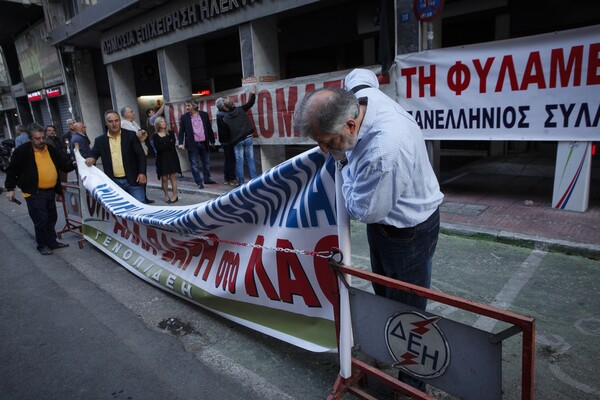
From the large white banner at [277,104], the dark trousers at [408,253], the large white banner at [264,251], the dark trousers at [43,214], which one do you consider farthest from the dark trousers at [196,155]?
the dark trousers at [408,253]

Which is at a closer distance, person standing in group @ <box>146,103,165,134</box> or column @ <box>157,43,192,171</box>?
person standing in group @ <box>146,103,165,134</box>

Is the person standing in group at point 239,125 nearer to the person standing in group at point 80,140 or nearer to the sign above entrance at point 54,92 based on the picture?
the person standing in group at point 80,140

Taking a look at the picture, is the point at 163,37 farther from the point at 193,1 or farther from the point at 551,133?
the point at 551,133

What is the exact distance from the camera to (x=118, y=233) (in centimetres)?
516

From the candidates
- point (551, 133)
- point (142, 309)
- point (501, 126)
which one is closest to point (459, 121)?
point (501, 126)

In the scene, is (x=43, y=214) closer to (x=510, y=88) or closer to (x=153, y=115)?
(x=153, y=115)

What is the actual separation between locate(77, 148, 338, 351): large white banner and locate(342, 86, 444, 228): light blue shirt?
414mm

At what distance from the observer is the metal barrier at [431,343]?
167 centimetres

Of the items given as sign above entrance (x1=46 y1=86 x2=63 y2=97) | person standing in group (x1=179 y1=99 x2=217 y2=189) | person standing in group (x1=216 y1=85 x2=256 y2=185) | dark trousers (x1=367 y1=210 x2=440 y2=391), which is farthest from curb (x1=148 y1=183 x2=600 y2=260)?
sign above entrance (x1=46 y1=86 x2=63 y2=97)

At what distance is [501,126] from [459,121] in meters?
0.61

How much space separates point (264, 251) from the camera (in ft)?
9.78

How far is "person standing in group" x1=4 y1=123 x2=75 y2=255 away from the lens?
5.55 metres

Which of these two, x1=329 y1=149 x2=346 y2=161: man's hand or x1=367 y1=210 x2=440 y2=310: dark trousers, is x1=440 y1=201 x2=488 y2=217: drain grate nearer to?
x1=367 y1=210 x2=440 y2=310: dark trousers

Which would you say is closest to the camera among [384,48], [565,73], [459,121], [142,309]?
[142,309]
